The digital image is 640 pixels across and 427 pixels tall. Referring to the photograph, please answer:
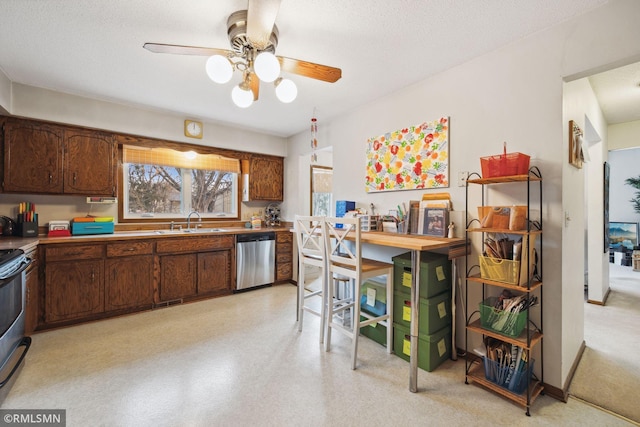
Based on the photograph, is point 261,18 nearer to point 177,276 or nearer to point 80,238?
point 80,238

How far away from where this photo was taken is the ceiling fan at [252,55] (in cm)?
136

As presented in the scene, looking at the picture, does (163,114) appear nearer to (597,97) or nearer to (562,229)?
(562,229)

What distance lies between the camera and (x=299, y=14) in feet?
5.56

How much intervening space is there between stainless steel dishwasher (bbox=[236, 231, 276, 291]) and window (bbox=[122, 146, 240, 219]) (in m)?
0.73

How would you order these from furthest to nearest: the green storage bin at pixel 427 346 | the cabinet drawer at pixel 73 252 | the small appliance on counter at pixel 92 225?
the small appliance on counter at pixel 92 225 < the cabinet drawer at pixel 73 252 < the green storage bin at pixel 427 346

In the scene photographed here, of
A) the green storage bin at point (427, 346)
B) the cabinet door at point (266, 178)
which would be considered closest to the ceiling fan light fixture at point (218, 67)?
the green storage bin at point (427, 346)

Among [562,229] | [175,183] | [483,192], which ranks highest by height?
[175,183]

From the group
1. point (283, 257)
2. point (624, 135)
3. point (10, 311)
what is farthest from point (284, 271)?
point (624, 135)

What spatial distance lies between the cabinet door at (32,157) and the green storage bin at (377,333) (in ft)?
11.5

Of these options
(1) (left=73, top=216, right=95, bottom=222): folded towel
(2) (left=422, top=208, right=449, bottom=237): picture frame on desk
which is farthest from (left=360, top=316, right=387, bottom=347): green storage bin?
(1) (left=73, top=216, right=95, bottom=222): folded towel

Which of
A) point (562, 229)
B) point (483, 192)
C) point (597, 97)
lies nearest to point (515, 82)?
point (483, 192)

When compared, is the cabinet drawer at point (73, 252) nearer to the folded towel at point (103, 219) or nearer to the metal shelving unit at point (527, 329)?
the folded towel at point (103, 219)

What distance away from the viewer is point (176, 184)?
3.90 metres

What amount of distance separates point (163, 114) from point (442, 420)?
4.15 m
